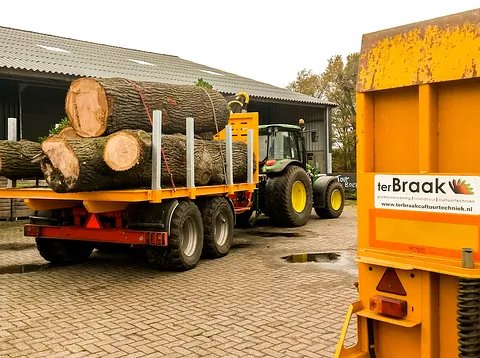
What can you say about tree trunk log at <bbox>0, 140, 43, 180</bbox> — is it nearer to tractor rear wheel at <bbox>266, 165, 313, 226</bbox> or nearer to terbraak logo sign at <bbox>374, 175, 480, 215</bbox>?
tractor rear wheel at <bbox>266, 165, 313, 226</bbox>

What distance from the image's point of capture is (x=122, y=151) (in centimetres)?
618

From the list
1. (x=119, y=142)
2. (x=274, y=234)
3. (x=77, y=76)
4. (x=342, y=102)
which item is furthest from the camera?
(x=342, y=102)

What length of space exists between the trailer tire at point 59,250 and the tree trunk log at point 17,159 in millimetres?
1039

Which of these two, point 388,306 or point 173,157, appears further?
point 173,157

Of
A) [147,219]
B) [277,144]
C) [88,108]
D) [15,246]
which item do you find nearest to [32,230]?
[147,219]

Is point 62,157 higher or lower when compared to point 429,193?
higher

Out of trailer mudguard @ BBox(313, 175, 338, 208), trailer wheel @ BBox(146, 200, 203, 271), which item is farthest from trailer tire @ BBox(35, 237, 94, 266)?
trailer mudguard @ BBox(313, 175, 338, 208)

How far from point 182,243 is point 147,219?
701 mm

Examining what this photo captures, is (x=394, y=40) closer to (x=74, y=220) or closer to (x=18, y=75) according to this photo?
(x=74, y=220)

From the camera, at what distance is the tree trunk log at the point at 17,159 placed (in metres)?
7.12

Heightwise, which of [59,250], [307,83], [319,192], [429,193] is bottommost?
[59,250]

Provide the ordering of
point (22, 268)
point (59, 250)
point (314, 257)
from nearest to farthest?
point (22, 268) < point (59, 250) < point (314, 257)

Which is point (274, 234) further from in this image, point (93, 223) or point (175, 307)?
point (175, 307)

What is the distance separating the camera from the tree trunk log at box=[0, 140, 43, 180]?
7121 millimetres
